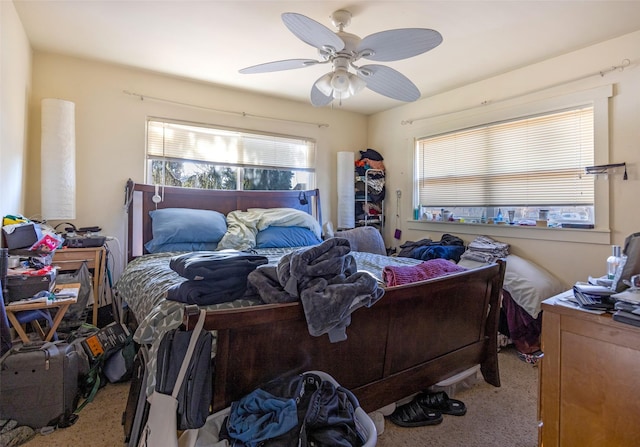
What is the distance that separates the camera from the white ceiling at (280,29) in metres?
2.20

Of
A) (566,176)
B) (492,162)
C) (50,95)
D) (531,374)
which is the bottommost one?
(531,374)

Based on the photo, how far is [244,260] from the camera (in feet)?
5.06

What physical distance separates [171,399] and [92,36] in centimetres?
289

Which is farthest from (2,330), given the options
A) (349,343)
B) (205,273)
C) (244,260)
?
(349,343)

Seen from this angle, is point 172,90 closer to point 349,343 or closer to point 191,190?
point 191,190

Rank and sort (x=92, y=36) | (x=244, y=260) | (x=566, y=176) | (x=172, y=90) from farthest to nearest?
1. (x=172, y=90)
2. (x=566, y=176)
3. (x=92, y=36)
4. (x=244, y=260)

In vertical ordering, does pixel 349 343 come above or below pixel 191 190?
below

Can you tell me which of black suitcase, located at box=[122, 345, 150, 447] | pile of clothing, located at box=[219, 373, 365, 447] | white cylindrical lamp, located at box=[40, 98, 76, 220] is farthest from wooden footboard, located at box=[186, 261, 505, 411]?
white cylindrical lamp, located at box=[40, 98, 76, 220]

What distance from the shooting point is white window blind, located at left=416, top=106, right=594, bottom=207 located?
288cm

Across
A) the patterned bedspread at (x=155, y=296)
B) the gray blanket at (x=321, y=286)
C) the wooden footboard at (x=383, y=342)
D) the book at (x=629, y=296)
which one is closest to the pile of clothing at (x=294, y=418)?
the wooden footboard at (x=383, y=342)

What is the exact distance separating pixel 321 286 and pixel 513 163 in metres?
2.89

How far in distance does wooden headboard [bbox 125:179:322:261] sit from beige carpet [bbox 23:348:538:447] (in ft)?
4.71

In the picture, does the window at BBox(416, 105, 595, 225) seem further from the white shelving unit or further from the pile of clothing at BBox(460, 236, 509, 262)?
the white shelving unit

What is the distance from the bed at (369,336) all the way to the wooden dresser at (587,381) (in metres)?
0.58
